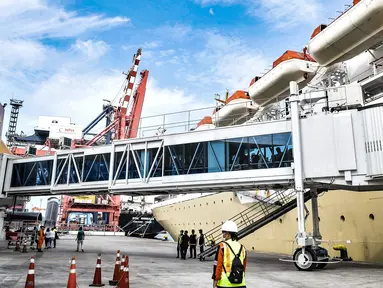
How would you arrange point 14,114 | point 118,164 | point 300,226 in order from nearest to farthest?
point 300,226 < point 118,164 < point 14,114

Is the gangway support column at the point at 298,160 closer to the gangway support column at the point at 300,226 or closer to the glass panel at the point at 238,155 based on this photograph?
the gangway support column at the point at 300,226

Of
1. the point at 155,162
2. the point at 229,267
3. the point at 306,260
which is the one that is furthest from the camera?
the point at 155,162

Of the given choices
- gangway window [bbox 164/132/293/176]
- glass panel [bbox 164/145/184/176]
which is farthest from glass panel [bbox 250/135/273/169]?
glass panel [bbox 164/145/184/176]

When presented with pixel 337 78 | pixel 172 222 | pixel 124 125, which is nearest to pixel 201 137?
pixel 337 78

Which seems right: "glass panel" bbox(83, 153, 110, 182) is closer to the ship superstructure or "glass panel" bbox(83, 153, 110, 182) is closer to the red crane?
the ship superstructure

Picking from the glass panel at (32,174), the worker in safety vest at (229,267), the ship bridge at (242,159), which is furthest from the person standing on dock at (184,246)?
the worker in safety vest at (229,267)

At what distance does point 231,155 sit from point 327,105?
198 inches

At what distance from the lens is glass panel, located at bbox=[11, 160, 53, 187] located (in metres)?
23.2

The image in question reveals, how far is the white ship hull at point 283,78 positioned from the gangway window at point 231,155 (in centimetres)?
305

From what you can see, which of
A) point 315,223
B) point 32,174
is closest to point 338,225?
point 315,223

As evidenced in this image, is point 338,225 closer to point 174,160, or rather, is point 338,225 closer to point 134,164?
point 174,160

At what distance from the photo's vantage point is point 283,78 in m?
19.0

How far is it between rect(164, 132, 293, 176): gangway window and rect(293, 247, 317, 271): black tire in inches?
150

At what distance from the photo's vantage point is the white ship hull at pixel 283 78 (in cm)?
1859
